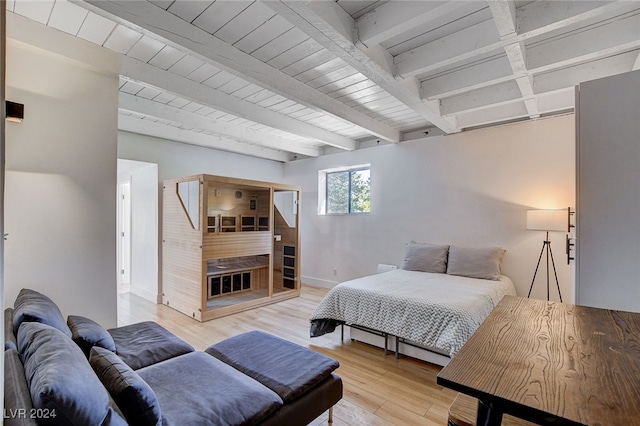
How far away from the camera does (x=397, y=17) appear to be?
5.99 feet

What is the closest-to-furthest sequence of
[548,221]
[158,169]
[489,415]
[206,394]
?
[489,415] < [206,394] < [548,221] < [158,169]

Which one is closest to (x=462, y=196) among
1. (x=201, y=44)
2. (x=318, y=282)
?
(x=318, y=282)

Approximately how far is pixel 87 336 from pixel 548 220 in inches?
163

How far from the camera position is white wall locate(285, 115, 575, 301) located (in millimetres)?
3572

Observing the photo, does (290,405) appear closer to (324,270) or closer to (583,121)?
(583,121)

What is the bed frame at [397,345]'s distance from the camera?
2.70 meters

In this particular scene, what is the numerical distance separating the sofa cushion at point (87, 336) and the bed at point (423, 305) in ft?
6.40

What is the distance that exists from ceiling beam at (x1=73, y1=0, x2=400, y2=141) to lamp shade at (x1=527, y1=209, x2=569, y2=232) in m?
2.62

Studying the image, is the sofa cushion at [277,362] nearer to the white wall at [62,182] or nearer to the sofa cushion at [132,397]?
the sofa cushion at [132,397]

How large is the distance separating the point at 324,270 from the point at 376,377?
3.24 meters

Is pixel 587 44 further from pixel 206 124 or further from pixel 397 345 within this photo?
pixel 206 124

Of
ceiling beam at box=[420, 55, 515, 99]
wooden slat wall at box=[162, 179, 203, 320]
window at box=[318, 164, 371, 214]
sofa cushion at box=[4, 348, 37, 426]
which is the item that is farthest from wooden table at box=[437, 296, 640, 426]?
window at box=[318, 164, 371, 214]

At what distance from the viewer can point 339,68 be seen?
106 inches

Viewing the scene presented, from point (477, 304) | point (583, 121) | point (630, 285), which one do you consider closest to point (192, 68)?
point (583, 121)
